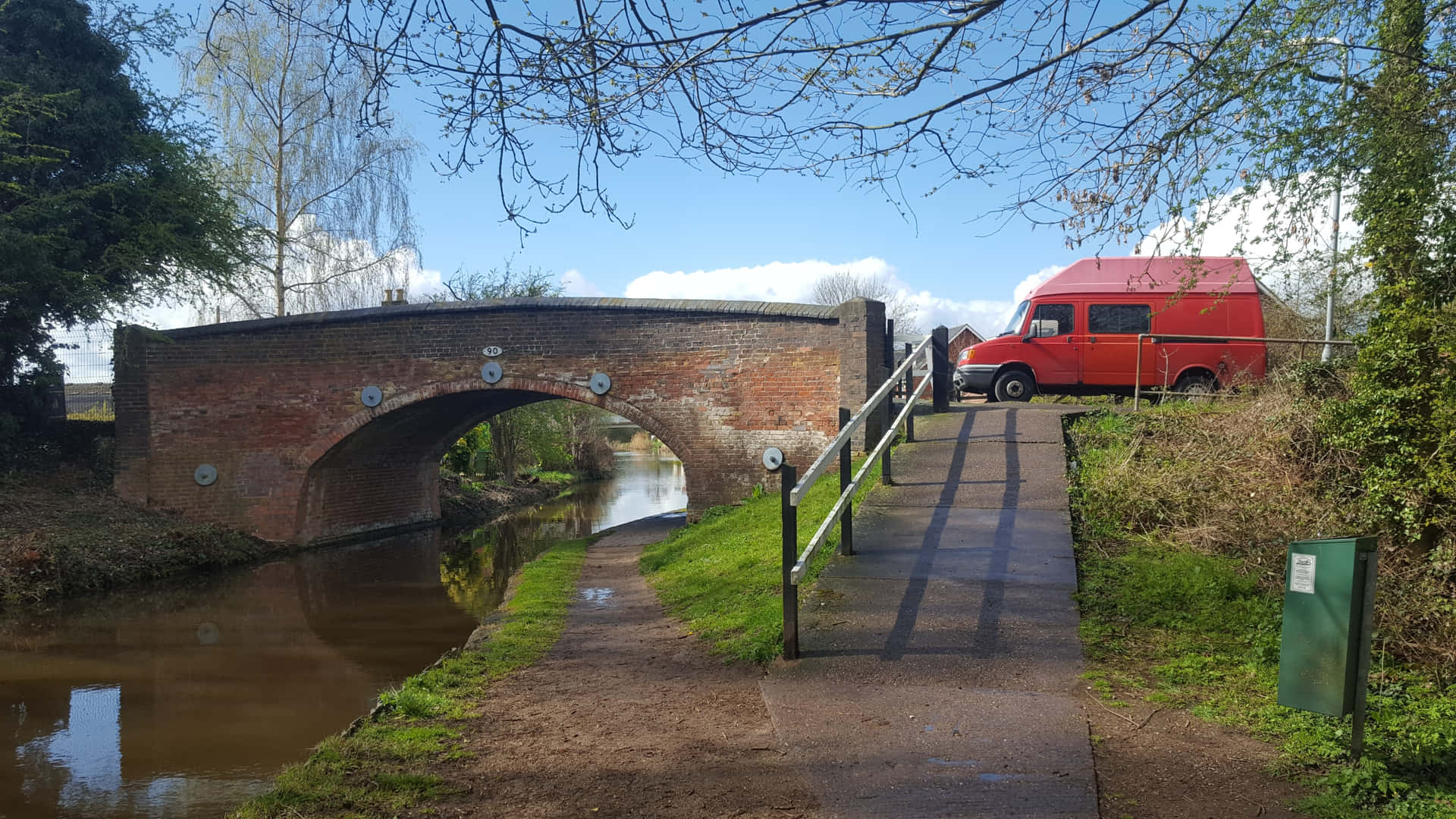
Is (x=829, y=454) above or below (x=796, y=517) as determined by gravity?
above

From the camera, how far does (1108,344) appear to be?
497 inches

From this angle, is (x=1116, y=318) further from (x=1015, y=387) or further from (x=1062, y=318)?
(x=1015, y=387)

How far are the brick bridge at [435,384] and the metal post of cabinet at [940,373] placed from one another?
43.0 inches

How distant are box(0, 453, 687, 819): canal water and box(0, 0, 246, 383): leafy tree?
4.96 metres

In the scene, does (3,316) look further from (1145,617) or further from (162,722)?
(1145,617)

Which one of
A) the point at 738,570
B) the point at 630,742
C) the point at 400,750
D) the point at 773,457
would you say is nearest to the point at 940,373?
the point at 773,457

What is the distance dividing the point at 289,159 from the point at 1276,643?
2173 cm

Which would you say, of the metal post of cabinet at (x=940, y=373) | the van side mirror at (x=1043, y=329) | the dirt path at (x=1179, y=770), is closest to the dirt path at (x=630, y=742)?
the dirt path at (x=1179, y=770)

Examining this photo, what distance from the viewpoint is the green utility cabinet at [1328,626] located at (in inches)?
128

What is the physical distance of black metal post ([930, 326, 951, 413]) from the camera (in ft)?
37.4

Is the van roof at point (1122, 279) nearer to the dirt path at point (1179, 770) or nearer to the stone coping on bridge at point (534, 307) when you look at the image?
the stone coping on bridge at point (534, 307)

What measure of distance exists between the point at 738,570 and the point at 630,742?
12.1 feet

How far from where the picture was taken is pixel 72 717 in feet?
24.2

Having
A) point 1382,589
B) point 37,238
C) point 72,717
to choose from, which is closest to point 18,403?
point 37,238
